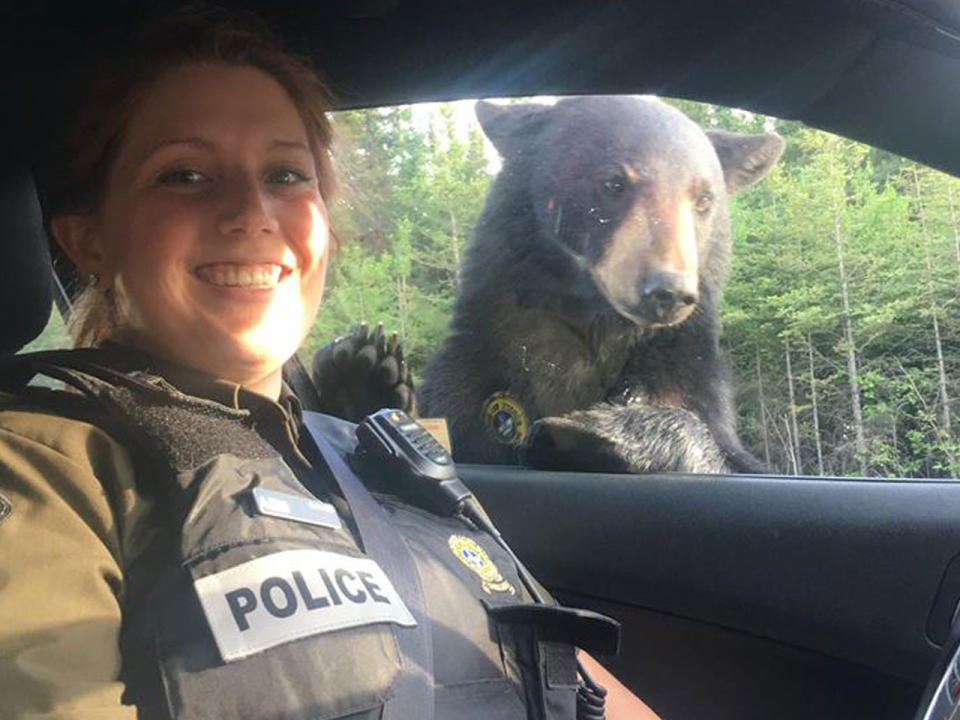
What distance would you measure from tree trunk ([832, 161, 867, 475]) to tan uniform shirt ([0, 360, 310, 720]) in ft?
4.51

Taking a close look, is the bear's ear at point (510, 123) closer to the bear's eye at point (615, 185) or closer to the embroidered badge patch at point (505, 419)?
the bear's eye at point (615, 185)

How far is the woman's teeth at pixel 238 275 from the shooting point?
4.87ft

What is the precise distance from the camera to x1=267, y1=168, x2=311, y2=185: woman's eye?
1.62 m

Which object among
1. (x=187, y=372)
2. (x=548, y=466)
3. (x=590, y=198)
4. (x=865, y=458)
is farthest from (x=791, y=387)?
(x=187, y=372)

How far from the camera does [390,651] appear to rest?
3.89 ft

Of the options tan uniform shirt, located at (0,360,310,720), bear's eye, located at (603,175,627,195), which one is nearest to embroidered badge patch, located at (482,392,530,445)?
bear's eye, located at (603,175,627,195)

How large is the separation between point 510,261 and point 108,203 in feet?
4.94

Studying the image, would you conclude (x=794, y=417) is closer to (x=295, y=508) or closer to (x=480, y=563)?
(x=480, y=563)

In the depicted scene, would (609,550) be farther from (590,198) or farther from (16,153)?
(16,153)

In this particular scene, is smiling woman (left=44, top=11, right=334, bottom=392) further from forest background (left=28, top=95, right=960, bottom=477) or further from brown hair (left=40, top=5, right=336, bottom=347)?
forest background (left=28, top=95, right=960, bottom=477)

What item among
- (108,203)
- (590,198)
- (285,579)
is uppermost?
(590,198)

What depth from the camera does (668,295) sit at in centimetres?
262

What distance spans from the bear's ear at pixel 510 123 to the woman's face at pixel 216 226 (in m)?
0.85

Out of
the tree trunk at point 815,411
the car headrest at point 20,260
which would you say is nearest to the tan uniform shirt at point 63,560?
the car headrest at point 20,260
